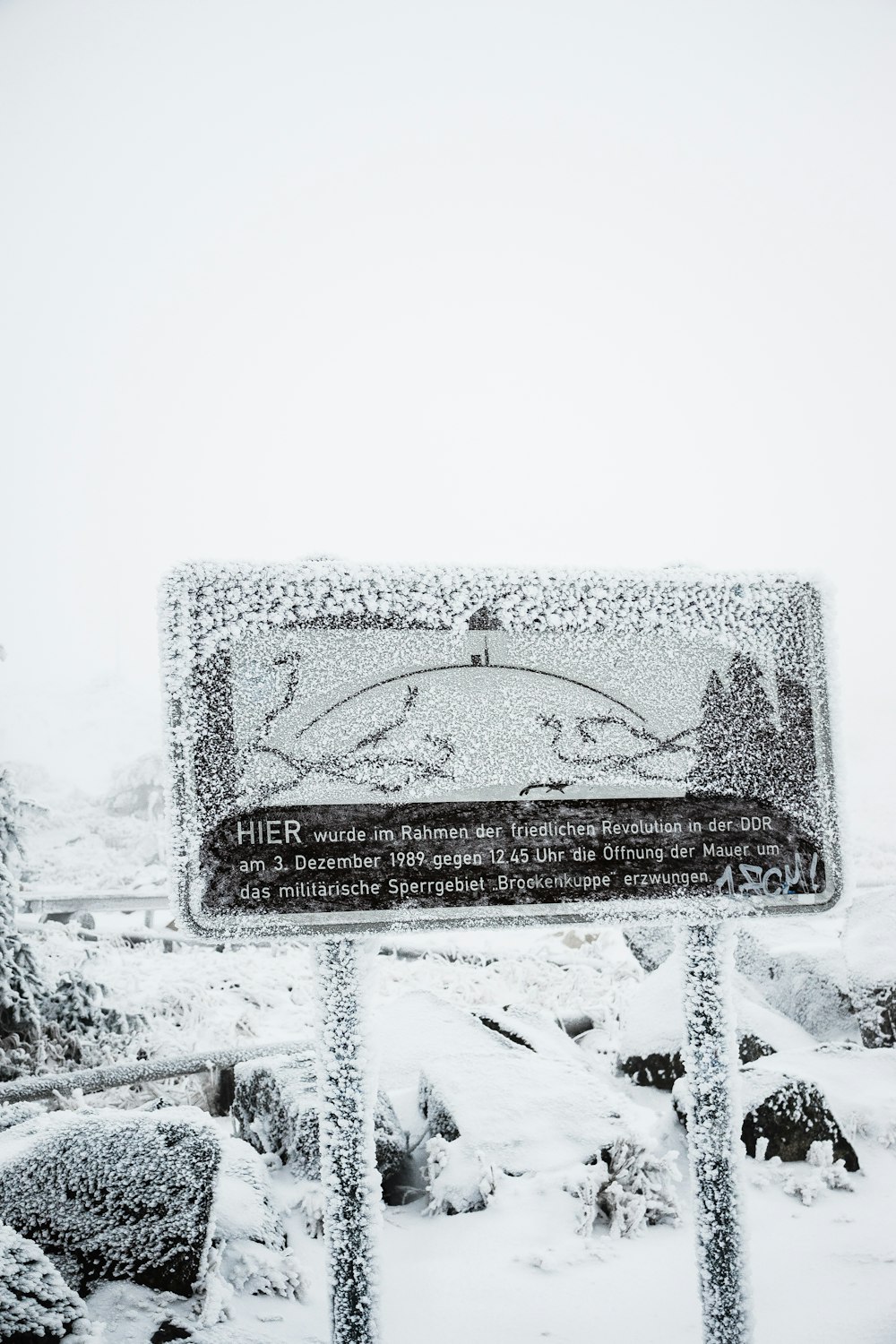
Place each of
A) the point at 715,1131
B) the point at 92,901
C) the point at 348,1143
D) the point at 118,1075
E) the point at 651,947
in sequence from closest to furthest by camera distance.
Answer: the point at 348,1143, the point at 715,1131, the point at 118,1075, the point at 651,947, the point at 92,901

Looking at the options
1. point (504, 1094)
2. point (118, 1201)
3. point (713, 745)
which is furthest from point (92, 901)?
point (713, 745)

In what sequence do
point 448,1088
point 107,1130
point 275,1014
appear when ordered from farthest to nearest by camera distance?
point 275,1014, point 448,1088, point 107,1130

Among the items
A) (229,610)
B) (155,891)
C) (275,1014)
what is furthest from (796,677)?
(155,891)

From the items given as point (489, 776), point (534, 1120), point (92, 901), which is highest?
point (489, 776)

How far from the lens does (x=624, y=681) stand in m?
1.87

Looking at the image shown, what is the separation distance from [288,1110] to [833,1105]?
189 cm

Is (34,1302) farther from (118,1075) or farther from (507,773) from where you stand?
(507,773)

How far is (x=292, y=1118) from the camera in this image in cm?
262

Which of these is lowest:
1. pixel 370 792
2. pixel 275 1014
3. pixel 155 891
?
pixel 275 1014

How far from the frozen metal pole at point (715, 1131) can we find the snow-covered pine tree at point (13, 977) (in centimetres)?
260

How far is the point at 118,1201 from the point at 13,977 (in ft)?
4.84

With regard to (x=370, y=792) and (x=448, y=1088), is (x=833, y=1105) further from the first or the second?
(x=370, y=792)

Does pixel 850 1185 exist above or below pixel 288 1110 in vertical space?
below

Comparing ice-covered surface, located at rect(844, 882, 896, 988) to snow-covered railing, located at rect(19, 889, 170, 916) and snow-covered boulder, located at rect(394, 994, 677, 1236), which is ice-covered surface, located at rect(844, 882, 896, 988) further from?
snow-covered railing, located at rect(19, 889, 170, 916)
